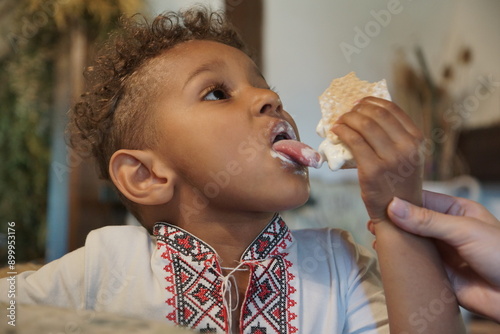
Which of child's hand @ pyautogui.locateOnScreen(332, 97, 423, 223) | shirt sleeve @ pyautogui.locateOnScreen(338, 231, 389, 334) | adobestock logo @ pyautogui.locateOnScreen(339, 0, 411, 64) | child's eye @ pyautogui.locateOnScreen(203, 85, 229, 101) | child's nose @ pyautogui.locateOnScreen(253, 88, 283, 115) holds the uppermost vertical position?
adobestock logo @ pyautogui.locateOnScreen(339, 0, 411, 64)

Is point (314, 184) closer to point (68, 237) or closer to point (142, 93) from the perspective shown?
point (68, 237)

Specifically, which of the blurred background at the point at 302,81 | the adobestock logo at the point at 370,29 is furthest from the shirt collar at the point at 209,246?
the adobestock logo at the point at 370,29

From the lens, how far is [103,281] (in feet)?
3.59

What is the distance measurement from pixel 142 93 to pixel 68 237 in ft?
5.13

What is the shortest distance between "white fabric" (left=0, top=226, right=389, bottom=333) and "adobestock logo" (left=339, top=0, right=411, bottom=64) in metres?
2.09

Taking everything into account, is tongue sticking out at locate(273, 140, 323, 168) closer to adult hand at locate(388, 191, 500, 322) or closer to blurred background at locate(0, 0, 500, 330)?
adult hand at locate(388, 191, 500, 322)

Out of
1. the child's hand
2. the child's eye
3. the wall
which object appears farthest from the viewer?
the wall

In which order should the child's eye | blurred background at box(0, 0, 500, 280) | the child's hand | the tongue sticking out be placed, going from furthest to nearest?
1. blurred background at box(0, 0, 500, 280)
2. the child's eye
3. the tongue sticking out
4. the child's hand

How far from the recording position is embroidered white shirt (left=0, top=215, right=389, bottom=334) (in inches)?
40.9

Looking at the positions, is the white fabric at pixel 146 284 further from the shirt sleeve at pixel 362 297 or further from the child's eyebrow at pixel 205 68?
the child's eyebrow at pixel 205 68

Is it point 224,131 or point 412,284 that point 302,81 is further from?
point 412,284

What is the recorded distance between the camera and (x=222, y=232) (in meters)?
1.13

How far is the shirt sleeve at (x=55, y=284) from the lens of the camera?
1049 mm

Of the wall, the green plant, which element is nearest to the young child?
the wall
